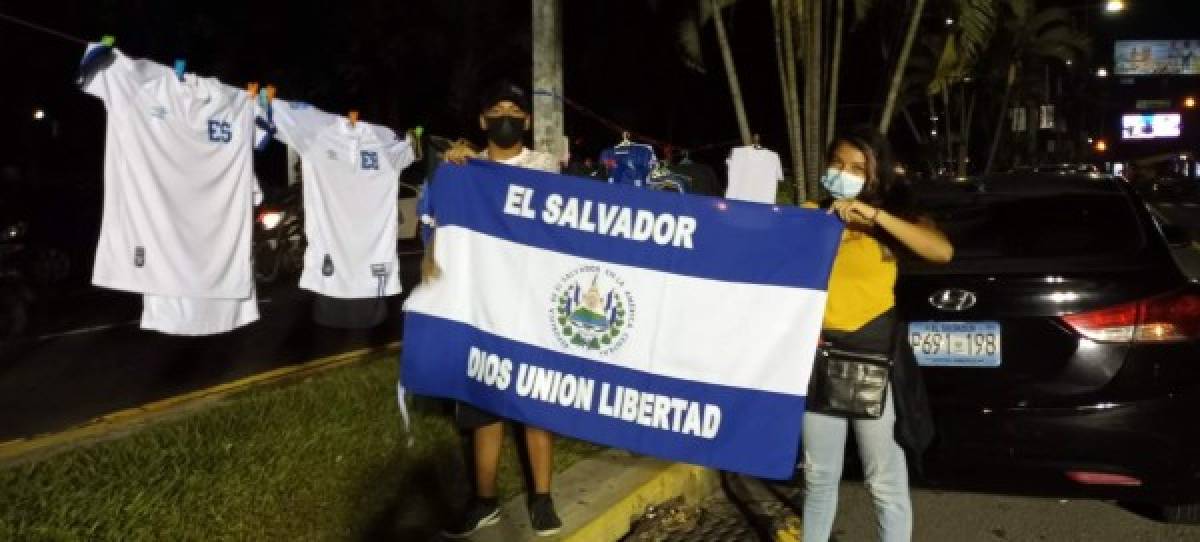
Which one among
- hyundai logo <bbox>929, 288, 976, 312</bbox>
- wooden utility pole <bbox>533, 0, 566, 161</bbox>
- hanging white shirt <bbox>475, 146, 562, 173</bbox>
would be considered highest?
wooden utility pole <bbox>533, 0, 566, 161</bbox>

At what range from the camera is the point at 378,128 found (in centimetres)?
688

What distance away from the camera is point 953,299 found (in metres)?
4.45

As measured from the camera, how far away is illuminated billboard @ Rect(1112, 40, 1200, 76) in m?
77.6

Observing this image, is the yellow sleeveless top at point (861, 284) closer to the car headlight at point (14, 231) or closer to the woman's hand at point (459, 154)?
the woman's hand at point (459, 154)

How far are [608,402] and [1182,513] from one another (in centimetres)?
259

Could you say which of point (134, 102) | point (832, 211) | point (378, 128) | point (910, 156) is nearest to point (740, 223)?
point (832, 211)

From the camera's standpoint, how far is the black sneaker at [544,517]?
4277mm

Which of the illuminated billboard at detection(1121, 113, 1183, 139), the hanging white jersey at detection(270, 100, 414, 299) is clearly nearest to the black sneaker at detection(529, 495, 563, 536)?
the hanging white jersey at detection(270, 100, 414, 299)

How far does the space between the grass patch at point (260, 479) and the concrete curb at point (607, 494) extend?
0.22 m

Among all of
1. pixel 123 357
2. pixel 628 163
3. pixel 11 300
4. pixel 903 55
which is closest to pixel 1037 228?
pixel 628 163

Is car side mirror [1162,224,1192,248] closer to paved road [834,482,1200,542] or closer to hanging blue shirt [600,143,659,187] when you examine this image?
paved road [834,482,1200,542]

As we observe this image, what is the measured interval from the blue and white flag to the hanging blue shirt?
9.48 feet

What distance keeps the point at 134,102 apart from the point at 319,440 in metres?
1.82

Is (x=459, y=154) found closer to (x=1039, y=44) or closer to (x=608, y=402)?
(x=608, y=402)
